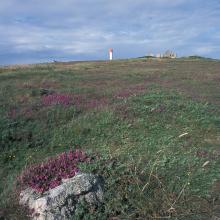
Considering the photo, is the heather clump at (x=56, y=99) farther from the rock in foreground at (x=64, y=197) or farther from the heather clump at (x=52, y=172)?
the rock in foreground at (x=64, y=197)

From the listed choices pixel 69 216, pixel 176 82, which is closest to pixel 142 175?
pixel 69 216

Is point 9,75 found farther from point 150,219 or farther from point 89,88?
point 150,219

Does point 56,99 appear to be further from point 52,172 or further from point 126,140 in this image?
point 52,172

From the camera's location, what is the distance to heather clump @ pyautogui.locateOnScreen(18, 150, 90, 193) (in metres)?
9.85

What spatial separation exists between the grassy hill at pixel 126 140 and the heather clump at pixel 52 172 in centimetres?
30

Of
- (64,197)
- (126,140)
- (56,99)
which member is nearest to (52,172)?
(64,197)

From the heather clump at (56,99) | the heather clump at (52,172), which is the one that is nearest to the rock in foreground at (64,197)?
the heather clump at (52,172)

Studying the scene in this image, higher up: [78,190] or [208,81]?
[78,190]

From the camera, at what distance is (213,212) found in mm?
9359

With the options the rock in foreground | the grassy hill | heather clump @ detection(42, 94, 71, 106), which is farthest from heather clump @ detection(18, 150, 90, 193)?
heather clump @ detection(42, 94, 71, 106)

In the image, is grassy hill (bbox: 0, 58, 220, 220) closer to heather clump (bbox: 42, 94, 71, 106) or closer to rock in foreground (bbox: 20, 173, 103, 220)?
heather clump (bbox: 42, 94, 71, 106)

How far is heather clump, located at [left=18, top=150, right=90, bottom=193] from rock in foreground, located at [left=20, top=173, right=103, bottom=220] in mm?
186

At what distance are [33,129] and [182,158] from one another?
6.95 m

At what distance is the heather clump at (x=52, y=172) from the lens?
388 inches
